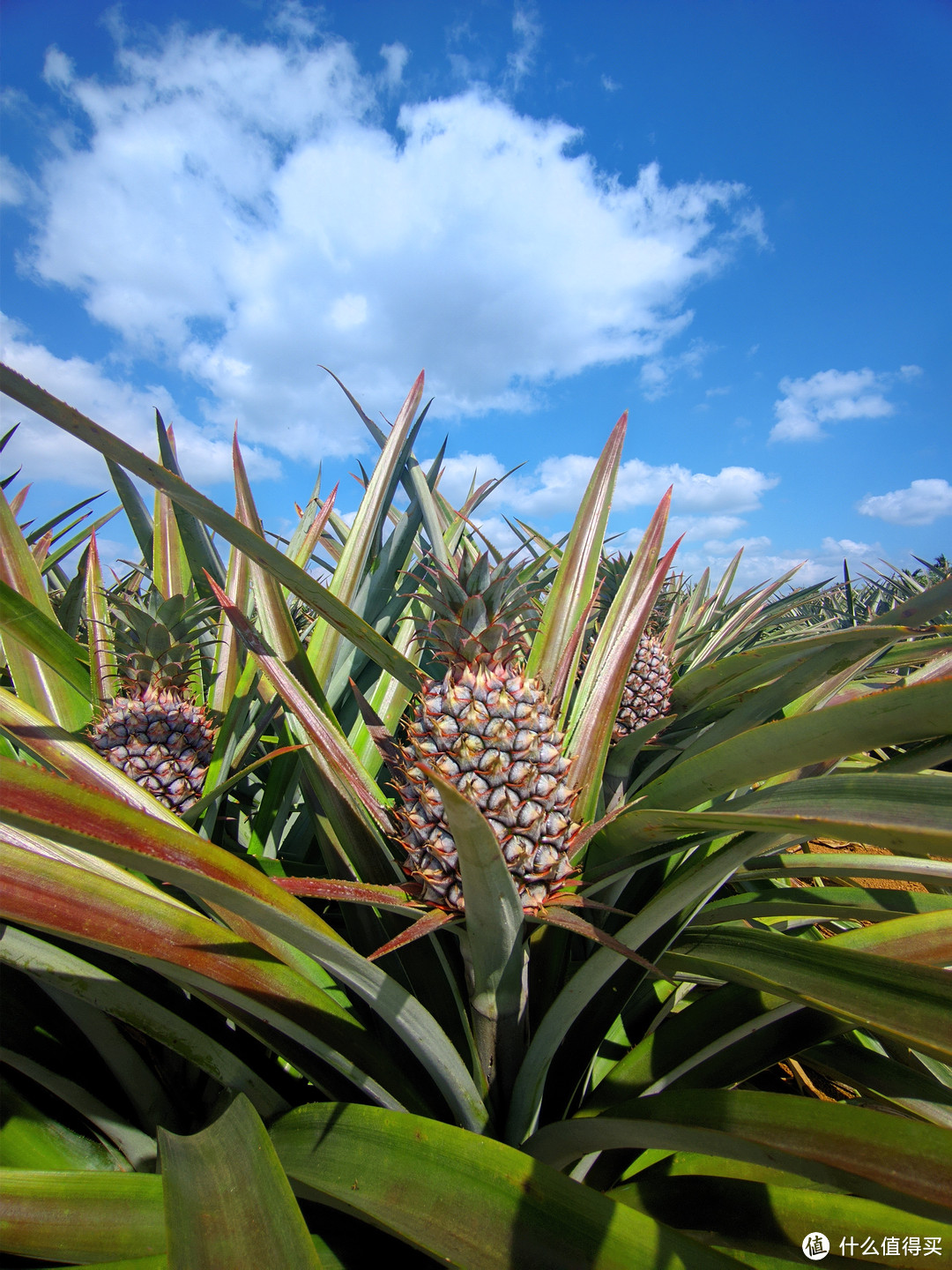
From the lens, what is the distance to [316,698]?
1.48m

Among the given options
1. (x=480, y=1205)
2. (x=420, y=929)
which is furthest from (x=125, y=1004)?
(x=480, y=1205)

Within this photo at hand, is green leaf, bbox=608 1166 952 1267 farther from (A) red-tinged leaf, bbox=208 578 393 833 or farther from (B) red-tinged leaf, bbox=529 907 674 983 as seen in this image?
(A) red-tinged leaf, bbox=208 578 393 833

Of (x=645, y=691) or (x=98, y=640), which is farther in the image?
(x=645, y=691)

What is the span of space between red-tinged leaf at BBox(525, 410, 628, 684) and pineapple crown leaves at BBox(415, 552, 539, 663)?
28cm

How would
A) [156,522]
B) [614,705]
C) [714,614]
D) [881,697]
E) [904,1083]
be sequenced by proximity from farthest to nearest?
1. [714,614]
2. [156,522]
3. [614,705]
4. [904,1083]
5. [881,697]

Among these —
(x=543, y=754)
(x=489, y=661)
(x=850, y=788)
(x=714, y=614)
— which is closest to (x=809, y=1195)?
(x=850, y=788)

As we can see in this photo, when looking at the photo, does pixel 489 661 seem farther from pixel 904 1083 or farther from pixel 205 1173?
pixel 904 1083

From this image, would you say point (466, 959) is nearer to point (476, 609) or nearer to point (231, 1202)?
point (231, 1202)

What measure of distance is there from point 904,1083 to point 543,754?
105 cm

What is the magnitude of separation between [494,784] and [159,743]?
1.17m

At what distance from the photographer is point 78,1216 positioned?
0.94m

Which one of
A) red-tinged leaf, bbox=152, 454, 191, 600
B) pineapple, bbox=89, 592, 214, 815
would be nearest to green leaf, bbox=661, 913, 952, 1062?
pineapple, bbox=89, 592, 214, 815

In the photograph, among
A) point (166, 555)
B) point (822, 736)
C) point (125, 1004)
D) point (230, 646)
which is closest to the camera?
point (822, 736)

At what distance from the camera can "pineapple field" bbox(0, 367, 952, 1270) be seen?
81 cm
